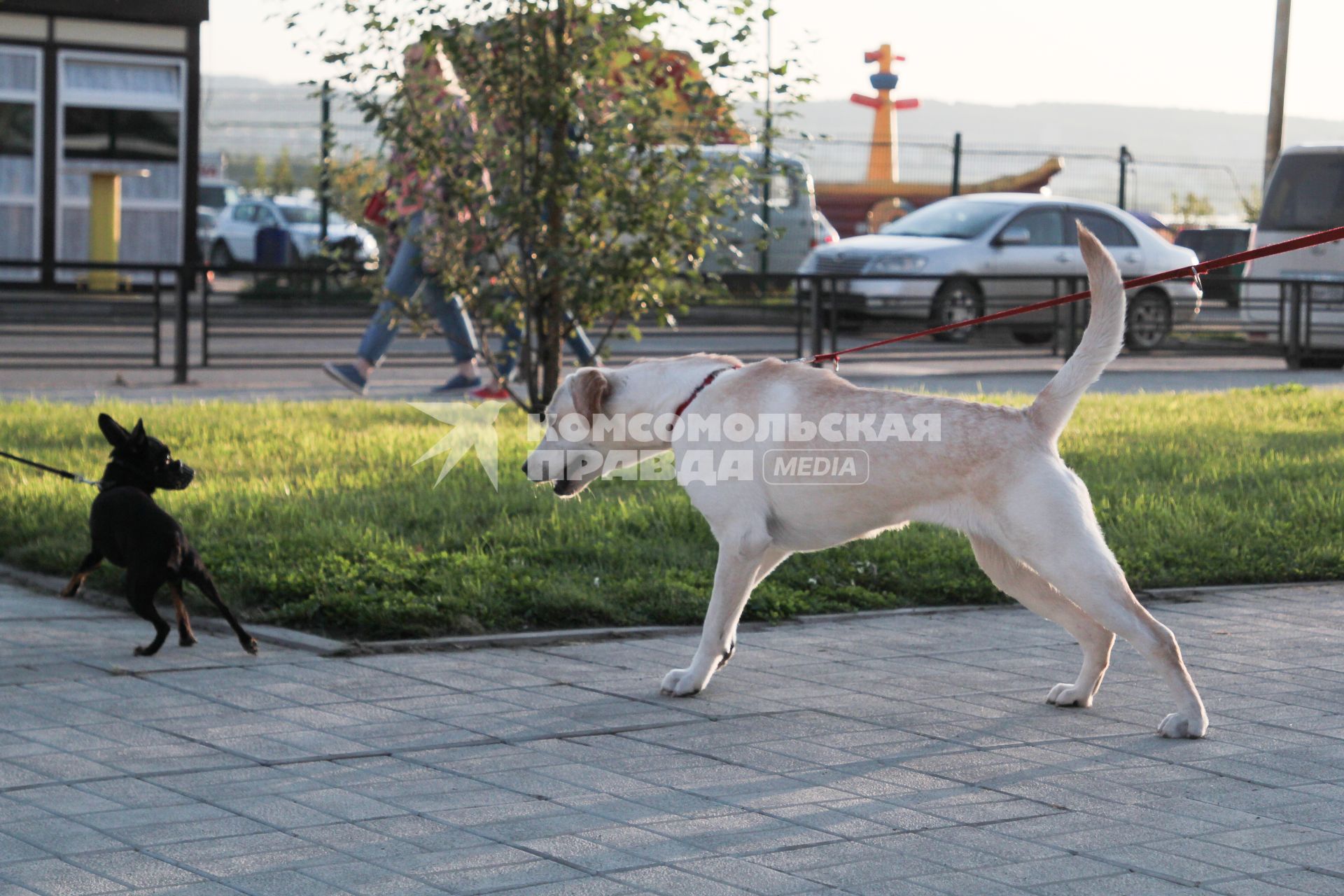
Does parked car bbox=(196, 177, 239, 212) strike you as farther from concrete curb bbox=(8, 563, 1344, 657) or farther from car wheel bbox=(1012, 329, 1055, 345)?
concrete curb bbox=(8, 563, 1344, 657)

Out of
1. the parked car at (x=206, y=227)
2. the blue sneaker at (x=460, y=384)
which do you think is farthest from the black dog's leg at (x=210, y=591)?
the parked car at (x=206, y=227)

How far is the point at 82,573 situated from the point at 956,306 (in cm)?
1389

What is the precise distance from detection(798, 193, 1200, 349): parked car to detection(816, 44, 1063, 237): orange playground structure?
833 cm

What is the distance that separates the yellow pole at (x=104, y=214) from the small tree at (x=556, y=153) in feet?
43.4

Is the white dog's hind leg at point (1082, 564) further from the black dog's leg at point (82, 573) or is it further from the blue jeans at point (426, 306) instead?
the blue jeans at point (426, 306)

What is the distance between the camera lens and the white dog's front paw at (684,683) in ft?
17.3

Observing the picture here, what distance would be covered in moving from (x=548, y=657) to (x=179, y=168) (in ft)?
64.7

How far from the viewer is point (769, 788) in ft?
14.1

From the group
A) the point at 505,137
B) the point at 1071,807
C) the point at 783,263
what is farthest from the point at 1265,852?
the point at 783,263

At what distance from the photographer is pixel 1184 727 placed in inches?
189

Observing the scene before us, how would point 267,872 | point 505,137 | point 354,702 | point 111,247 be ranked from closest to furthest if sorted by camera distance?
point 267,872, point 354,702, point 505,137, point 111,247

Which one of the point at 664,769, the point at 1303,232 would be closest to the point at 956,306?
the point at 1303,232

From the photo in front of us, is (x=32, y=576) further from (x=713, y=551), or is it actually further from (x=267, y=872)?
(x=267, y=872)

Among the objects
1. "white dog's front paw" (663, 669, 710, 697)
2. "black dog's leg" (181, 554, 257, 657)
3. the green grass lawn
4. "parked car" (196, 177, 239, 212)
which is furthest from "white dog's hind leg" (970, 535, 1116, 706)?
"parked car" (196, 177, 239, 212)
